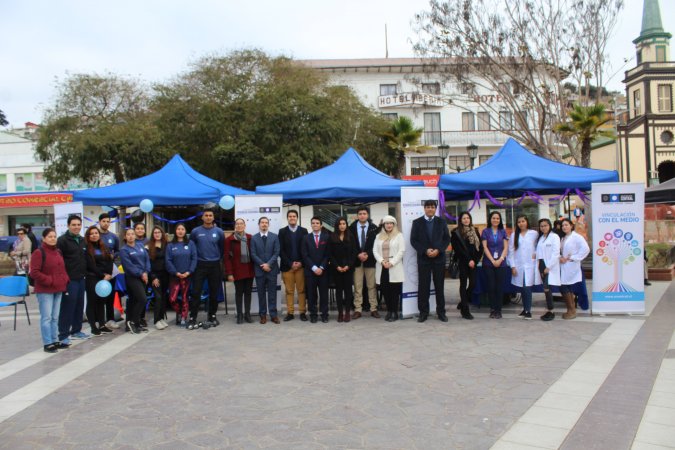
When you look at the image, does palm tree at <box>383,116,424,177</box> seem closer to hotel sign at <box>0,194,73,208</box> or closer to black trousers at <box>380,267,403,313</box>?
hotel sign at <box>0,194,73,208</box>

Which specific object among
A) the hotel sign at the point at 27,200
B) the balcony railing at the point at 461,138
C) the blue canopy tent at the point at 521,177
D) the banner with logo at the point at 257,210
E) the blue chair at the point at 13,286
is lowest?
the blue chair at the point at 13,286

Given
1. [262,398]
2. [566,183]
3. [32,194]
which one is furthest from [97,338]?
[32,194]

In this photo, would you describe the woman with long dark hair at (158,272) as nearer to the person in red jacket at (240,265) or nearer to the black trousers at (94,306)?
the black trousers at (94,306)

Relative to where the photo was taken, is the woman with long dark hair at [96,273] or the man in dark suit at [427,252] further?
the man in dark suit at [427,252]

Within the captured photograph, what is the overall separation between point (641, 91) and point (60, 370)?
48040 mm

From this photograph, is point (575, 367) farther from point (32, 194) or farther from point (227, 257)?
point (32, 194)

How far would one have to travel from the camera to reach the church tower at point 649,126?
Answer: 42.4 metres

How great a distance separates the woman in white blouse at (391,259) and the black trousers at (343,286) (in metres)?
0.58

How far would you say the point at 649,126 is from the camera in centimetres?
4284

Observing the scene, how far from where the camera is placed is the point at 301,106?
24.2 meters

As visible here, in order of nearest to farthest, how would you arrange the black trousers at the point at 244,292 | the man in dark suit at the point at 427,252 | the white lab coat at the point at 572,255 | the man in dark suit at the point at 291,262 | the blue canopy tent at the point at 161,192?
1. the white lab coat at the point at 572,255
2. the man in dark suit at the point at 427,252
3. the black trousers at the point at 244,292
4. the man in dark suit at the point at 291,262
5. the blue canopy tent at the point at 161,192

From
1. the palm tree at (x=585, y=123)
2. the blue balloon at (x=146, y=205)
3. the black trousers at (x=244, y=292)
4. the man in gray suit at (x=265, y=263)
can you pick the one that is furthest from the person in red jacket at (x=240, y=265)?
the palm tree at (x=585, y=123)

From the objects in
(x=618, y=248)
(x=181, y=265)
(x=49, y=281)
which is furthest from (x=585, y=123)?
(x=49, y=281)

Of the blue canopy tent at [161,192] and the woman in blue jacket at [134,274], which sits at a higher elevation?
the blue canopy tent at [161,192]
